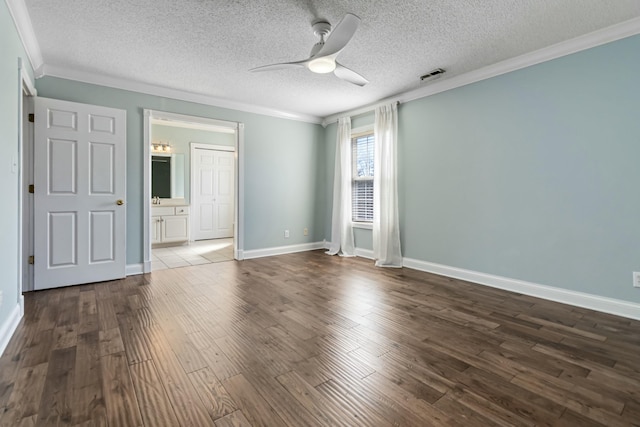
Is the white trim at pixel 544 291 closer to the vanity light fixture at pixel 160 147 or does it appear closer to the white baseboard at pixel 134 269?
the white baseboard at pixel 134 269

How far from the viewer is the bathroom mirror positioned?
21.8 ft

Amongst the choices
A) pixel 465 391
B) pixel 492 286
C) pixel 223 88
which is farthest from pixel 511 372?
pixel 223 88

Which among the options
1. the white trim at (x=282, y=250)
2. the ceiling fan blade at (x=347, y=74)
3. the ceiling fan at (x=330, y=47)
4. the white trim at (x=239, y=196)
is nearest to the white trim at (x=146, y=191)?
the white trim at (x=239, y=196)

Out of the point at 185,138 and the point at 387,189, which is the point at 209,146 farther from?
the point at 387,189

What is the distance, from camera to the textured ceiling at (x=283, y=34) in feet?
7.81

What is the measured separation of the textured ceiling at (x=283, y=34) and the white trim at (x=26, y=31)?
50 mm

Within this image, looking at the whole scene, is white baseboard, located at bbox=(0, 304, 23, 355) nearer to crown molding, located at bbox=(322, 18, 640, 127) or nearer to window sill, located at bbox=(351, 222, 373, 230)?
window sill, located at bbox=(351, 222, 373, 230)

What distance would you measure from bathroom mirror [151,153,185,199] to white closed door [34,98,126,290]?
10.2 ft

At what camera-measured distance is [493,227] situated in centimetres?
353

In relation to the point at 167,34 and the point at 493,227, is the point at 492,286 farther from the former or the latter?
the point at 167,34

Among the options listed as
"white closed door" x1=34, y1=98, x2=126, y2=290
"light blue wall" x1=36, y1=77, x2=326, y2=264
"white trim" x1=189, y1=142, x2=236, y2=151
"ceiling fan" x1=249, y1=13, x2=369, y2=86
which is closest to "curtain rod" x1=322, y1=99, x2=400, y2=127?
"light blue wall" x1=36, y1=77, x2=326, y2=264

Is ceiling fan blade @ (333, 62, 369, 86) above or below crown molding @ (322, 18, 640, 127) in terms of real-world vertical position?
below

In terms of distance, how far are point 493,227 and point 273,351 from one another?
2886 mm

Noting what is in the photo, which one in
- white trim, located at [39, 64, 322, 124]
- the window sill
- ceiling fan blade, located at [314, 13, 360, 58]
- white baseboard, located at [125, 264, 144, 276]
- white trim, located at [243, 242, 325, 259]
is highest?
white trim, located at [39, 64, 322, 124]
